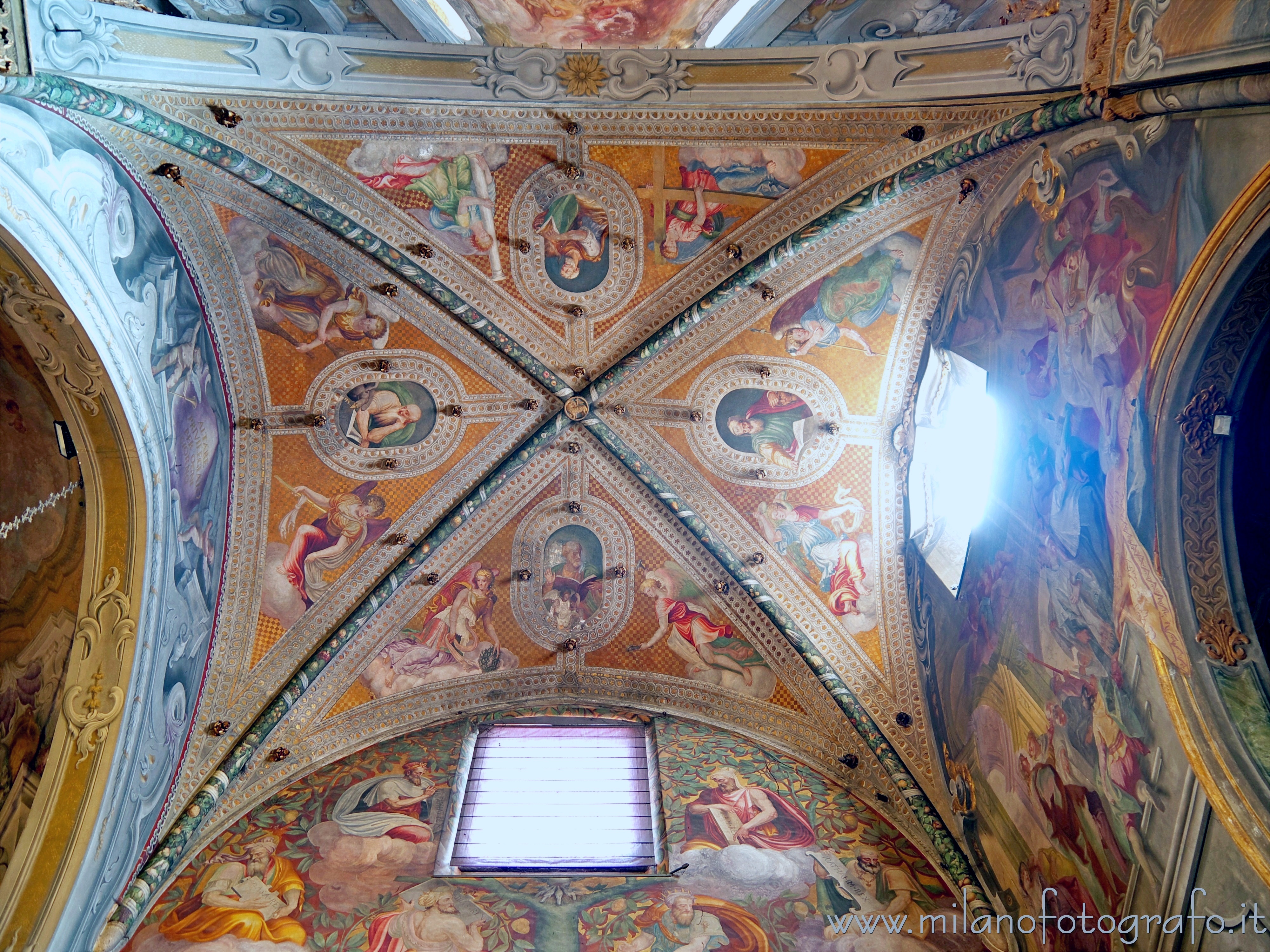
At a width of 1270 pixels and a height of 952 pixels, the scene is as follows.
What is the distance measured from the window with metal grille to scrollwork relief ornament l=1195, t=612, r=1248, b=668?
5177 mm

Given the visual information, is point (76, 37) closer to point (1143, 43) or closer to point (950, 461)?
point (1143, 43)

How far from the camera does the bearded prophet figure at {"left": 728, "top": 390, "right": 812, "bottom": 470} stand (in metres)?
10.2

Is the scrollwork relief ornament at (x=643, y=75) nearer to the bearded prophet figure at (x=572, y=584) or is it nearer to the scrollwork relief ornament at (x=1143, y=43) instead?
the scrollwork relief ornament at (x=1143, y=43)

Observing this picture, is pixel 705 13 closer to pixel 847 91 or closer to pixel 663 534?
pixel 847 91

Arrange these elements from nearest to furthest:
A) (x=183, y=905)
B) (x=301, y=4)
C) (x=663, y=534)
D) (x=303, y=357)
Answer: (x=183, y=905), (x=301, y=4), (x=303, y=357), (x=663, y=534)

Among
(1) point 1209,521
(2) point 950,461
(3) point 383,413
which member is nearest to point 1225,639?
(1) point 1209,521

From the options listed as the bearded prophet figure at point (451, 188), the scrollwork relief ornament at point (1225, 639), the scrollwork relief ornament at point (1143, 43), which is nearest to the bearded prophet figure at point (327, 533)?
the bearded prophet figure at point (451, 188)

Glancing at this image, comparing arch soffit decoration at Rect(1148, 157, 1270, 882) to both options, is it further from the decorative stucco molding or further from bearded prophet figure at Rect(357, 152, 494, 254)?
bearded prophet figure at Rect(357, 152, 494, 254)

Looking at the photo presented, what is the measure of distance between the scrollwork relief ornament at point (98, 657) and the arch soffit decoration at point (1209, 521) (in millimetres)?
8204

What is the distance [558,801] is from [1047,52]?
807 centimetres

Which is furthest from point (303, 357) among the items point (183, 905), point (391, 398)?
point (183, 905)

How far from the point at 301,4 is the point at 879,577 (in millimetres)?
8389

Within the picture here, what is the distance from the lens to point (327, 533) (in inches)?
401

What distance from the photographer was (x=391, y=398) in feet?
33.3
